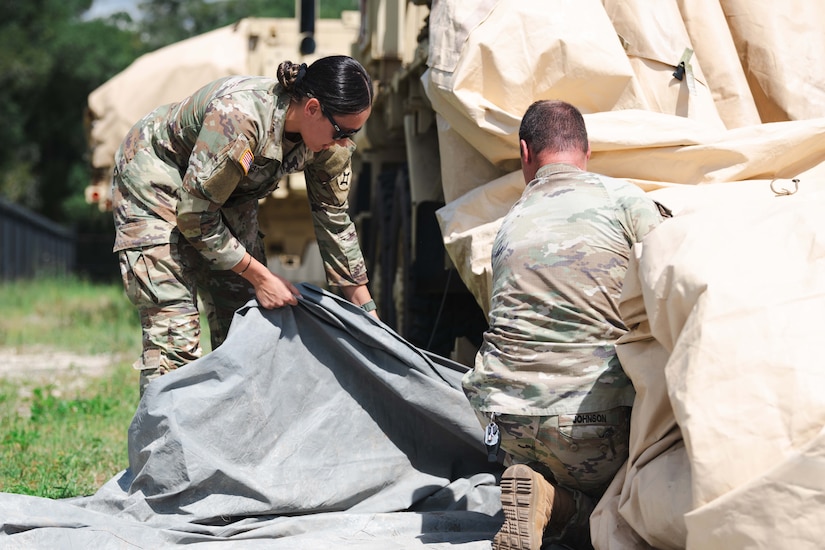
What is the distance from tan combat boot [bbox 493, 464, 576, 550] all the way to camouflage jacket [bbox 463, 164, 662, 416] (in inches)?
7.5

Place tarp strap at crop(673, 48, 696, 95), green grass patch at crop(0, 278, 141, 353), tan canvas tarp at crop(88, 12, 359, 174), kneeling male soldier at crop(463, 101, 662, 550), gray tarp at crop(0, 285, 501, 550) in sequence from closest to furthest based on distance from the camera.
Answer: kneeling male soldier at crop(463, 101, 662, 550)
gray tarp at crop(0, 285, 501, 550)
tarp strap at crop(673, 48, 696, 95)
green grass patch at crop(0, 278, 141, 353)
tan canvas tarp at crop(88, 12, 359, 174)

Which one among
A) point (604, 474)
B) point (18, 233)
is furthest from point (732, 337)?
point (18, 233)

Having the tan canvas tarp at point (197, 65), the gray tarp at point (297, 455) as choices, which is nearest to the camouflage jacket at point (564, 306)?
the gray tarp at point (297, 455)

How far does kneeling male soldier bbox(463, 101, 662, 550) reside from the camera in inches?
128

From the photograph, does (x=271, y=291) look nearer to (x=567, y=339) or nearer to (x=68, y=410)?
(x=567, y=339)

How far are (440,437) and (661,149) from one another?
1315 mm

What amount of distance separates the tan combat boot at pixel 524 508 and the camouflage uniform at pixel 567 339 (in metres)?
0.14

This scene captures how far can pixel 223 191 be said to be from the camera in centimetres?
385

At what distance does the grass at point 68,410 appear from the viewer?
15.7 feet

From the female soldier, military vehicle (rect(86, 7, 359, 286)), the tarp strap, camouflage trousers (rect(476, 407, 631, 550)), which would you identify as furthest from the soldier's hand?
military vehicle (rect(86, 7, 359, 286))

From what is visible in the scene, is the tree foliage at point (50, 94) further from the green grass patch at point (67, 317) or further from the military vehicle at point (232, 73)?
the military vehicle at point (232, 73)

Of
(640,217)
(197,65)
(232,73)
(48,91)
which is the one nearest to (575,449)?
(640,217)

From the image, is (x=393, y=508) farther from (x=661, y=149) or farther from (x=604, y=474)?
(x=661, y=149)

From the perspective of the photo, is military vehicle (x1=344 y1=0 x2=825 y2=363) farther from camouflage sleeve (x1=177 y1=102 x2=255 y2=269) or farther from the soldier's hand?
camouflage sleeve (x1=177 y1=102 x2=255 y2=269)
